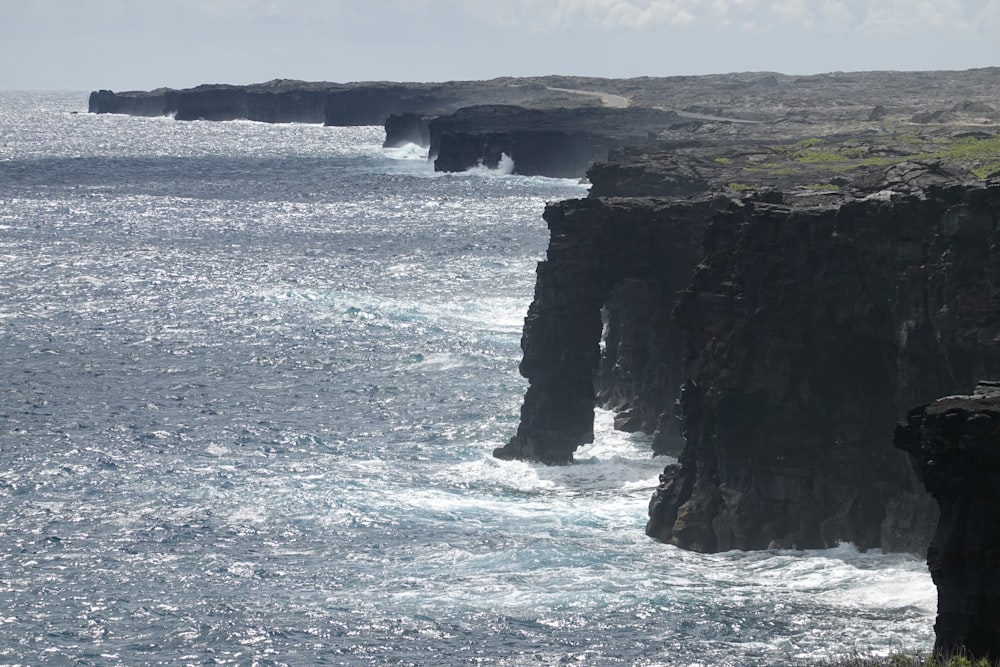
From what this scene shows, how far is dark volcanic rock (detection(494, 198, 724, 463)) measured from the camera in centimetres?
7419

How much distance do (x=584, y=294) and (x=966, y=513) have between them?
3802 cm

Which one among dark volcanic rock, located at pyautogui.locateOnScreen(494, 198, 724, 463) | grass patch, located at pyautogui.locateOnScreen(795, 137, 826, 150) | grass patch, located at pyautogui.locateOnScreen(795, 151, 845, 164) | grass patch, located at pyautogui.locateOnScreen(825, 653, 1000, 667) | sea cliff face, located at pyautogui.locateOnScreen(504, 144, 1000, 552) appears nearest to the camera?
grass patch, located at pyautogui.locateOnScreen(825, 653, 1000, 667)

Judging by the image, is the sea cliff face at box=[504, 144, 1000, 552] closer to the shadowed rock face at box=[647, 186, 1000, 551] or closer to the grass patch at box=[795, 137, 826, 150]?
the shadowed rock face at box=[647, 186, 1000, 551]

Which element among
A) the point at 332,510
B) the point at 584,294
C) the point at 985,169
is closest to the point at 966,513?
the point at 985,169

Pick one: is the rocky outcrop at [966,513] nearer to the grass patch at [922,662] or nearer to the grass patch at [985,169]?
the grass patch at [922,662]

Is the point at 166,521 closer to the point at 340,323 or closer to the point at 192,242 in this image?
the point at 340,323

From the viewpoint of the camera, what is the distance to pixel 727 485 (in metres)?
59.4

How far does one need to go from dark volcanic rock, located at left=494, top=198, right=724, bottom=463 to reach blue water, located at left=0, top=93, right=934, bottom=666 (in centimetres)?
219

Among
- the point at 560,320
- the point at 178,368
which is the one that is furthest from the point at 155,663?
the point at 178,368

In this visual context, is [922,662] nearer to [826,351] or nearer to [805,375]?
[805,375]

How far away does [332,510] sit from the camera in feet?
215

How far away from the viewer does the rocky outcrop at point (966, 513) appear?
3647 cm

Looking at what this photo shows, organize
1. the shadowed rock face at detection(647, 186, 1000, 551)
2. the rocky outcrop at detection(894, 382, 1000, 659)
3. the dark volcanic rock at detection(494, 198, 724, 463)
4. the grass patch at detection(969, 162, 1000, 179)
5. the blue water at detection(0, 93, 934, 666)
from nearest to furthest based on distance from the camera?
the rocky outcrop at detection(894, 382, 1000, 659)
the blue water at detection(0, 93, 934, 666)
the shadowed rock face at detection(647, 186, 1000, 551)
the grass patch at detection(969, 162, 1000, 179)
the dark volcanic rock at detection(494, 198, 724, 463)

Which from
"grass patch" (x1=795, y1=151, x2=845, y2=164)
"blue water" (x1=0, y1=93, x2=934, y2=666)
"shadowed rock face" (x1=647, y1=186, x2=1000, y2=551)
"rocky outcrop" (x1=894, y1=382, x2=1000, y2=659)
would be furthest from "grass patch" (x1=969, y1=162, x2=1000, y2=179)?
"rocky outcrop" (x1=894, y1=382, x2=1000, y2=659)
